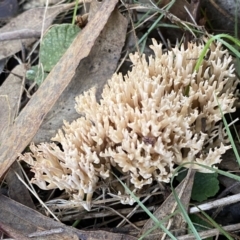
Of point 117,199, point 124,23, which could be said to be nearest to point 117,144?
point 117,199

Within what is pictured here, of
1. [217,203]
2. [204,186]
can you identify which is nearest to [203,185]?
[204,186]

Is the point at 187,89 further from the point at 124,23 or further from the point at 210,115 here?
the point at 124,23

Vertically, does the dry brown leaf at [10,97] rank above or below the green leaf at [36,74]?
below

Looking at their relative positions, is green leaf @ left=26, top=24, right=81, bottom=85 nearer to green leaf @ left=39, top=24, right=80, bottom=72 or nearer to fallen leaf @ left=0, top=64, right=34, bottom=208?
green leaf @ left=39, top=24, right=80, bottom=72

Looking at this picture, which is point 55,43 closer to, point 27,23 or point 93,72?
point 93,72

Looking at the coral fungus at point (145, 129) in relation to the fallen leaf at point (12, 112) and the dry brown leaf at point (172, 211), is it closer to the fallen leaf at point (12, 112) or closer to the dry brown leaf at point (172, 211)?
the dry brown leaf at point (172, 211)

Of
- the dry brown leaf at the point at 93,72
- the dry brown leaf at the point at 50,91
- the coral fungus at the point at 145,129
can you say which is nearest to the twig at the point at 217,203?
the coral fungus at the point at 145,129
